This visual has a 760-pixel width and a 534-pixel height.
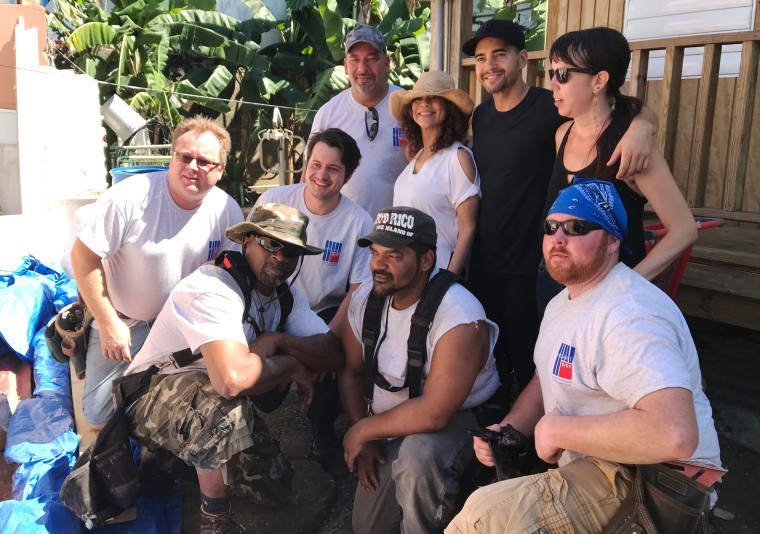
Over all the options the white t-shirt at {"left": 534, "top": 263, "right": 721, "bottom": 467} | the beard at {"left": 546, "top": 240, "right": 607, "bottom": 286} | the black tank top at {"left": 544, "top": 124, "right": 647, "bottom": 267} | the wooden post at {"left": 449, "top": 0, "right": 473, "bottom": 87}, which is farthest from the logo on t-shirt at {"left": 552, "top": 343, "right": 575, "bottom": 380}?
the wooden post at {"left": 449, "top": 0, "right": 473, "bottom": 87}

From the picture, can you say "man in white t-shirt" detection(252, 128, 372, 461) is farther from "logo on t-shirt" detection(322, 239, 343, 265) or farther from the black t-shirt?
the black t-shirt

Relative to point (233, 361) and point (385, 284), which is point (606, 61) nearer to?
point (385, 284)

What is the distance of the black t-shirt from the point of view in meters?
3.36

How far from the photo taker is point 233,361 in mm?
2932

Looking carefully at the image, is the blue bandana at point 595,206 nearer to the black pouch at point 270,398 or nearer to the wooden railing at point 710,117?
the black pouch at point 270,398

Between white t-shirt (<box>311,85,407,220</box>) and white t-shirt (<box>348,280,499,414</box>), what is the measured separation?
125cm

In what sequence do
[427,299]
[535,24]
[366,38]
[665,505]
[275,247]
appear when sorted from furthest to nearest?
[535,24] < [366,38] < [275,247] < [427,299] < [665,505]

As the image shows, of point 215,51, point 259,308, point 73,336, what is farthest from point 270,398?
point 215,51

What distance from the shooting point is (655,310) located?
203 cm

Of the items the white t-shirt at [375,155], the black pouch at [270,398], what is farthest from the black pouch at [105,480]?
the white t-shirt at [375,155]

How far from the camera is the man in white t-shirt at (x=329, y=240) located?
388cm

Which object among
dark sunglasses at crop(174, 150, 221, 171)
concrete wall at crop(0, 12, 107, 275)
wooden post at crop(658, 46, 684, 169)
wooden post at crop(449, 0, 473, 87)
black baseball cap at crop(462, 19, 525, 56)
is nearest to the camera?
black baseball cap at crop(462, 19, 525, 56)

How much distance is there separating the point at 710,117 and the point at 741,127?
0.24 meters

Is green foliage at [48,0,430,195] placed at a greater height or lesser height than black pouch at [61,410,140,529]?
greater
